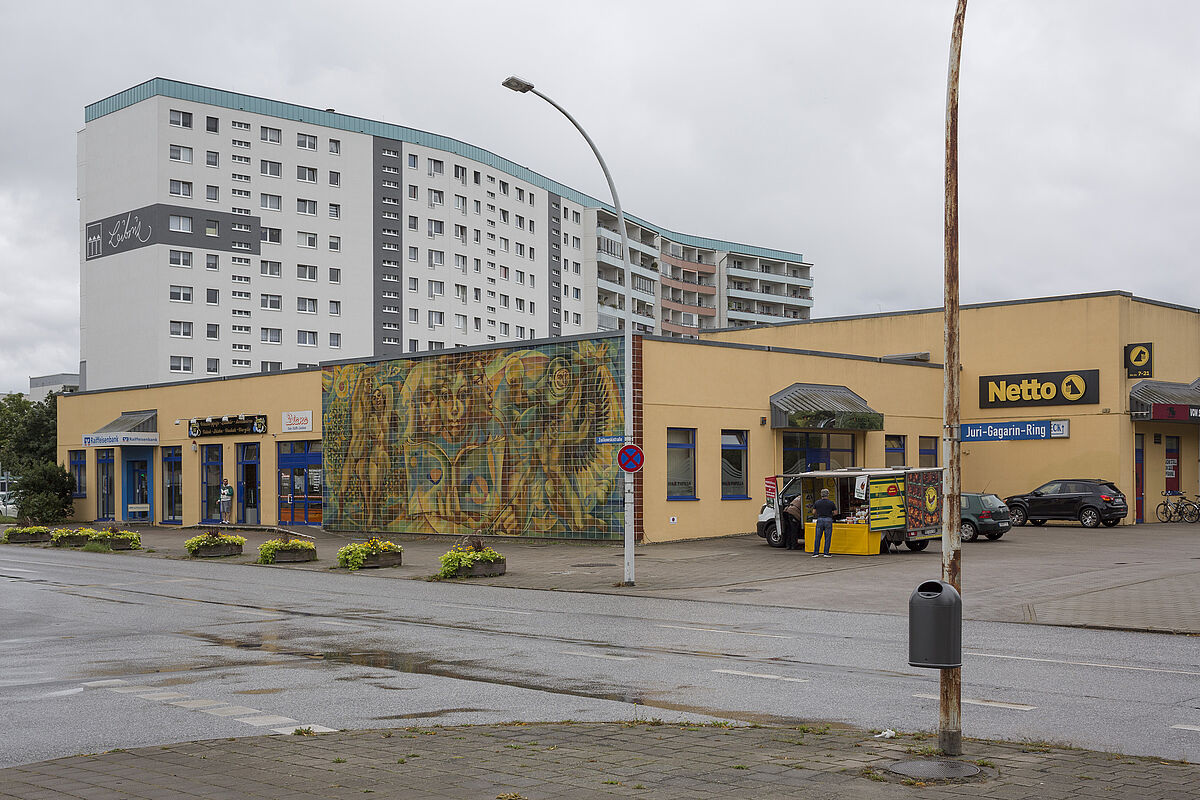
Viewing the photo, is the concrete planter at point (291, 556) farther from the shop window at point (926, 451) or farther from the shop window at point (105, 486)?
the shop window at point (105, 486)

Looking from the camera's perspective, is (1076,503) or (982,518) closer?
(982,518)

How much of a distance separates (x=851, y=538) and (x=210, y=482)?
28.3m

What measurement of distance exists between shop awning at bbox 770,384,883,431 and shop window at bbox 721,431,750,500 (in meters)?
1.31

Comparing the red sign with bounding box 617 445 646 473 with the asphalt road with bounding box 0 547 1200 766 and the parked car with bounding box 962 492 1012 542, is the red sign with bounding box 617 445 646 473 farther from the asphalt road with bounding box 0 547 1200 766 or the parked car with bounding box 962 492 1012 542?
the parked car with bounding box 962 492 1012 542

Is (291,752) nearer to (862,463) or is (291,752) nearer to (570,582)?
(570,582)

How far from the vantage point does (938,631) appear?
22.7ft

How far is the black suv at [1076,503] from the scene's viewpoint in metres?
36.5

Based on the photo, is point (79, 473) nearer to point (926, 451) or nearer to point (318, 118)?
point (926, 451)

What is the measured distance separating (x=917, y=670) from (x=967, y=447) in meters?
33.6

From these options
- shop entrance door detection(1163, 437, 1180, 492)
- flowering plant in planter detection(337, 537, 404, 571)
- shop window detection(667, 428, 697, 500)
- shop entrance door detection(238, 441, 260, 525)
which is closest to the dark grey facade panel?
shop entrance door detection(238, 441, 260, 525)

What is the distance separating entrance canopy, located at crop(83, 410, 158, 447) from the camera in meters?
47.3

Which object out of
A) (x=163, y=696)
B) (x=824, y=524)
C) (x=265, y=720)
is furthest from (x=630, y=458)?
(x=265, y=720)

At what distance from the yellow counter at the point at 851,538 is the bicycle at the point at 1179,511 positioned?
18.7 metres

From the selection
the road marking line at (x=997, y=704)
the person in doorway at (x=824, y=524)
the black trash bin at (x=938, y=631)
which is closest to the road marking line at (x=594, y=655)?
the road marking line at (x=997, y=704)
